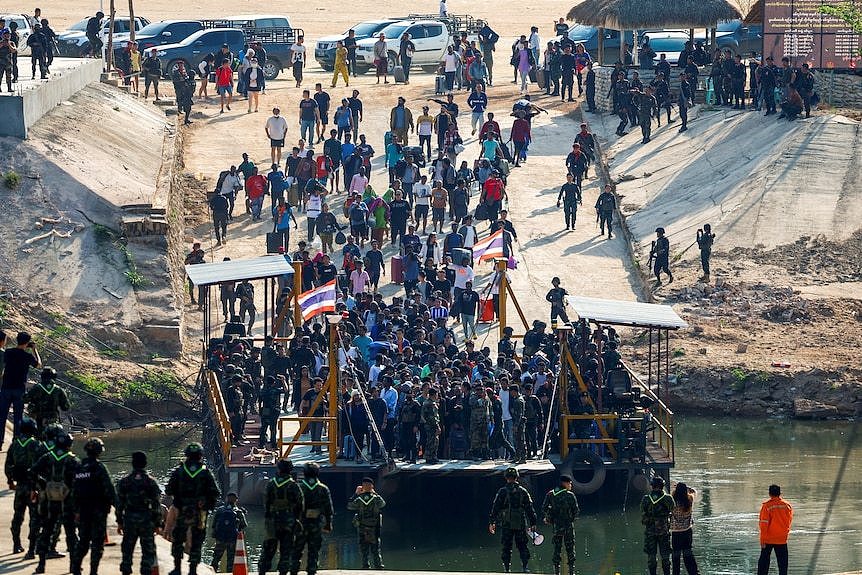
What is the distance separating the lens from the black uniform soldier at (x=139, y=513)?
1645 centimetres

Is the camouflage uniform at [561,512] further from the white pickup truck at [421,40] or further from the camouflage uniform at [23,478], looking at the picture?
the white pickup truck at [421,40]

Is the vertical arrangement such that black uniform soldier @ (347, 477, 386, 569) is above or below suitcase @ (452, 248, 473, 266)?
below

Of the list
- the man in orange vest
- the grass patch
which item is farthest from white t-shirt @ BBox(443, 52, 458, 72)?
the man in orange vest

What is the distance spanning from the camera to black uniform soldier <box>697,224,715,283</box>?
3544cm

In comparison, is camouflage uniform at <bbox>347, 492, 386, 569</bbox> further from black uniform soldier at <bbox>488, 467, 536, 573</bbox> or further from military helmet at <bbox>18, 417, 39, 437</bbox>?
military helmet at <bbox>18, 417, 39, 437</bbox>

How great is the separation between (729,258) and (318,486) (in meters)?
21.3

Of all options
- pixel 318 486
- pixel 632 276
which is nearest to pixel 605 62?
pixel 632 276

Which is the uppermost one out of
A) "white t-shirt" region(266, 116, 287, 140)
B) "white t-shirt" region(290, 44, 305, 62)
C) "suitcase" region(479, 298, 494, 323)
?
"white t-shirt" region(290, 44, 305, 62)

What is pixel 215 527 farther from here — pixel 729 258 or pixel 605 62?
pixel 605 62

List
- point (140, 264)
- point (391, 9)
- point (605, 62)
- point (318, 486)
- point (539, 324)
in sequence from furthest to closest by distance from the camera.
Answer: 1. point (391, 9)
2. point (605, 62)
3. point (140, 264)
4. point (539, 324)
5. point (318, 486)

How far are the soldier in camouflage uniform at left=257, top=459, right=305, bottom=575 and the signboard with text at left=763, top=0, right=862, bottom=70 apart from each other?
30.0m

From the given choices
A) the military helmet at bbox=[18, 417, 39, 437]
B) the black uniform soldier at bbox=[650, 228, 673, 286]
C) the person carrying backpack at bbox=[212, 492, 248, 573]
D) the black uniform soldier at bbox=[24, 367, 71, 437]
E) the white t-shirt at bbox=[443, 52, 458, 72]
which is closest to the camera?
the military helmet at bbox=[18, 417, 39, 437]

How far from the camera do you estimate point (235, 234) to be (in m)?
39.1

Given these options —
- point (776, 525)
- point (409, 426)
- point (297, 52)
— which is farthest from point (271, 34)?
point (776, 525)
